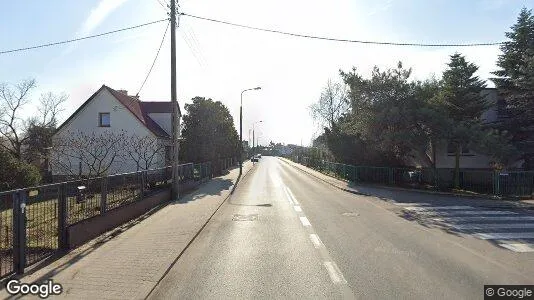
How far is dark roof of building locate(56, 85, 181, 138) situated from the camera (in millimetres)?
36125

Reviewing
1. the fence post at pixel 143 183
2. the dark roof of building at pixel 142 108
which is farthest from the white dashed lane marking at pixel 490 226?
the dark roof of building at pixel 142 108

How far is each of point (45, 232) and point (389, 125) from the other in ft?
64.2

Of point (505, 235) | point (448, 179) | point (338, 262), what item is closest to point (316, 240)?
point (338, 262)

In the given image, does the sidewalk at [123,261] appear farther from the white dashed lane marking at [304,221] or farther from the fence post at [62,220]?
the white dashed lane marking at [304,221]

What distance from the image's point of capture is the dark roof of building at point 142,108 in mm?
36125

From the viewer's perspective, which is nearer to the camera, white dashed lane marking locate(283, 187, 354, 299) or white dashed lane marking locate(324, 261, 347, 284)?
white dashed lane marking locate(283, 187, 354, 299)

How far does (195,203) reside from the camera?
61.5ft

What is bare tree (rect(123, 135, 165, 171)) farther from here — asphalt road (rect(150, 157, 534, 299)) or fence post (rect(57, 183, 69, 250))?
fence post (rect(57, 183, 69, 250))

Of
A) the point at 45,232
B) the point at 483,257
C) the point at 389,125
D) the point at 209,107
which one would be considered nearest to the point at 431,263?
the point at 483,257

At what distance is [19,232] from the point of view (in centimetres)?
753

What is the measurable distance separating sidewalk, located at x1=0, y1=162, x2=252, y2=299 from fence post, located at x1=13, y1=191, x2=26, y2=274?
0.30m

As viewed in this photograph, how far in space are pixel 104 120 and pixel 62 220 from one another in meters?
28.9

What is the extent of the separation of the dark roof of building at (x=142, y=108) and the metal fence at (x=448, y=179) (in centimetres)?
1721

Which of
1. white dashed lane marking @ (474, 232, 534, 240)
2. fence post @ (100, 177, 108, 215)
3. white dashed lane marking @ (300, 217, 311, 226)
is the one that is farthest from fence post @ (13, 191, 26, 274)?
white dashed lane marking @ (474, 232, 534, 240)
